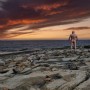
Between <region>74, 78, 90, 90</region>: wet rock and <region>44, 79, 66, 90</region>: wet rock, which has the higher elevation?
<region>44, 79, 66, 90</region>: wet rock

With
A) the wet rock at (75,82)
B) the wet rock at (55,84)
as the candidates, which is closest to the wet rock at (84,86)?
the wet rock at (75,82)

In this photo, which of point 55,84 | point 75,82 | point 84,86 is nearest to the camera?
point 84,86

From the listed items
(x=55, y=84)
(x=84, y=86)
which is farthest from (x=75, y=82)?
(x=55, y=84)

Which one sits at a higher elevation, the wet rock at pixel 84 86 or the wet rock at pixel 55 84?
the wet rock at pixel 55 84

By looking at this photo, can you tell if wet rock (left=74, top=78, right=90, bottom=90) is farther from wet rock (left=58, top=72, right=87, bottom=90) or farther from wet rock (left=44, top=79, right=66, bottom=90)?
wet rock (left=44, top=79, right=66, bottom=90)

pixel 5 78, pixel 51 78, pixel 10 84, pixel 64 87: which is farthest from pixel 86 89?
pixel 5 78

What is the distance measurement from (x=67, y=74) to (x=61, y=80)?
83 centimetres

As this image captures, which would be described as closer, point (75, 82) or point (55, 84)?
point (55, 84)

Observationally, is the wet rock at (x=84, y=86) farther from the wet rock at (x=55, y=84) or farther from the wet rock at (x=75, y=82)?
the wet rock at (x=55, y=84)

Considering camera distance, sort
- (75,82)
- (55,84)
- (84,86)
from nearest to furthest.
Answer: (84,86) → (55,84) → (75,82)

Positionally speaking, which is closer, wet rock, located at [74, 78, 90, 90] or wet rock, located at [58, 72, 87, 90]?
wet rock, located at [74, 78, 90, 90]

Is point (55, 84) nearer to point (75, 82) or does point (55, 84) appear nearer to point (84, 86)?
point (75, 82)

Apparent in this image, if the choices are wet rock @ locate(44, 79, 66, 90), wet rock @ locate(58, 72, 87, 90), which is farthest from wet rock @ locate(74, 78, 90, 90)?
wet rock @ locate(44, 79, 66, 90)

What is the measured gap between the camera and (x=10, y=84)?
1027 centimetres
